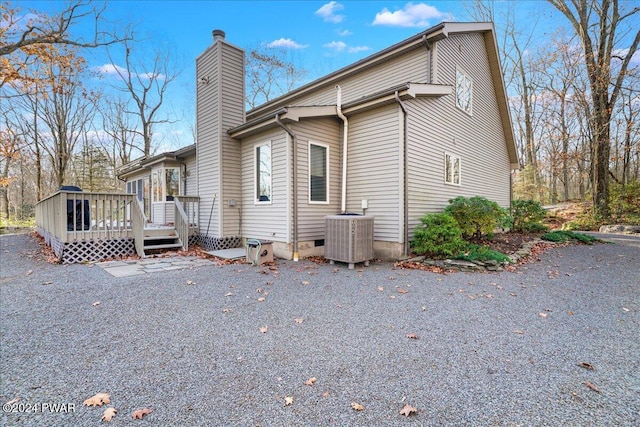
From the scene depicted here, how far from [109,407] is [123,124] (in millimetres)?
25108

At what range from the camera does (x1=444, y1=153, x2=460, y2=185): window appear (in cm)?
882

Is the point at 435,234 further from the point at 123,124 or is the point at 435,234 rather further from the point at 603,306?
the point at 123,124

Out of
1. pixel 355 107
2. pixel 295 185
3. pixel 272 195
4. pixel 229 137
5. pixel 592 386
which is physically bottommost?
pixel 592 386

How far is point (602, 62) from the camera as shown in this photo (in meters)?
13.7

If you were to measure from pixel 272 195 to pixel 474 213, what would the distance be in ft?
17.0

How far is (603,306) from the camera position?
402 cm

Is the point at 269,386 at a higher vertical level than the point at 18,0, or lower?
lower

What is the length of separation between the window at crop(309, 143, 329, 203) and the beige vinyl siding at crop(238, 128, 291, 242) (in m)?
0.71

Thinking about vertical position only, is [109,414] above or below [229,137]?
below

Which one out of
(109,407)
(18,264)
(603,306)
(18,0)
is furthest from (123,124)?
(603,306)

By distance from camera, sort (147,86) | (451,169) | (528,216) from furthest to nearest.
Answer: (147,86)
(528,216)
(451,169)

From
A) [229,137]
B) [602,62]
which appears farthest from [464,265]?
[602,62]

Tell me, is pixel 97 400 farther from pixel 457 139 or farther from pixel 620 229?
pixel 620 229

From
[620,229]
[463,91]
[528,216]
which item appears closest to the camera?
[463,91]
